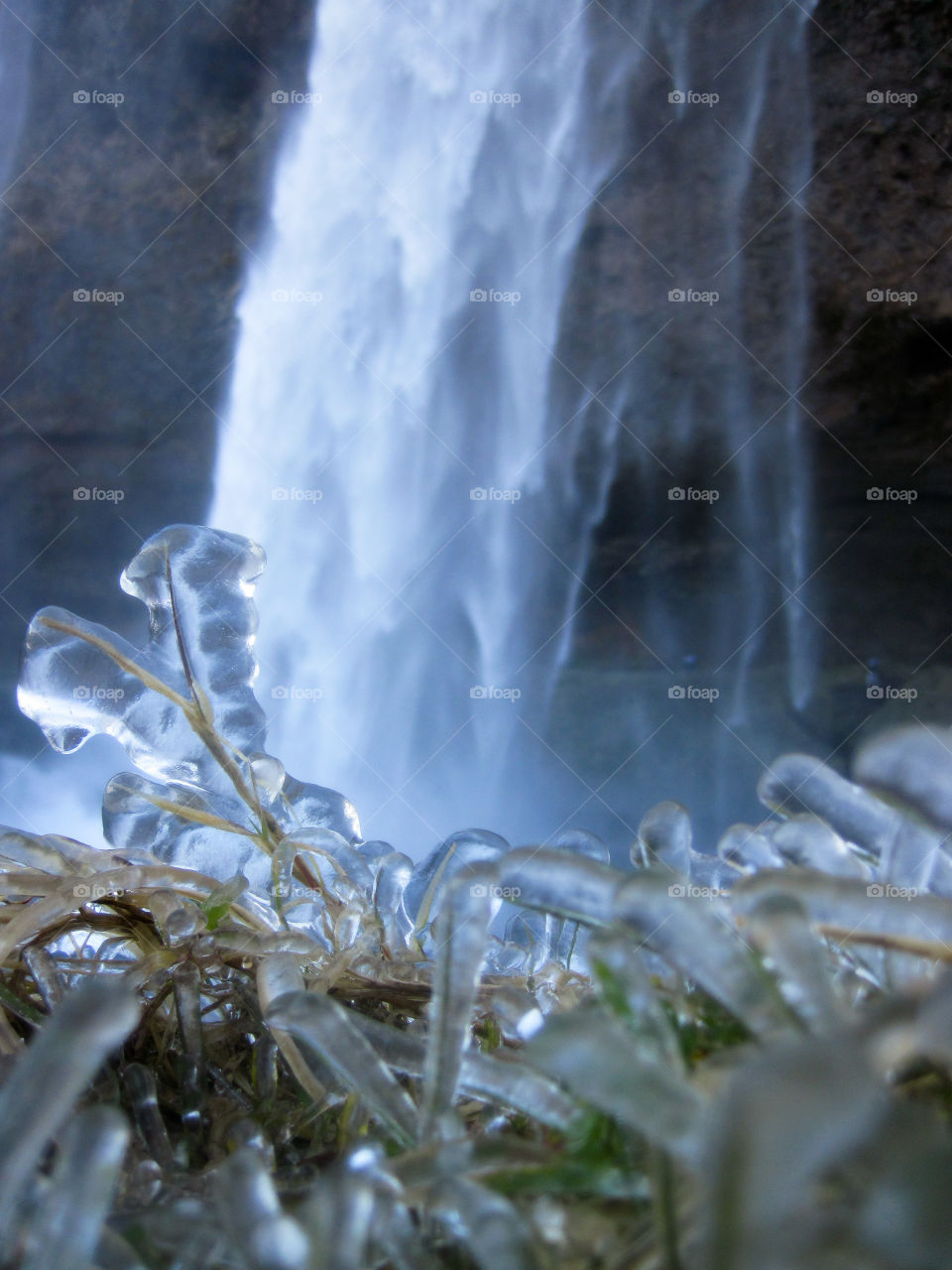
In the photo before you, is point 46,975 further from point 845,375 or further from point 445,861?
point 845,375

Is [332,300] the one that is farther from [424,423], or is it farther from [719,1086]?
[719,1086]

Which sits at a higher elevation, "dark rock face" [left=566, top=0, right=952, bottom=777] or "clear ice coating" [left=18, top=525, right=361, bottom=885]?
"dark rock face" [left=566, top=0, right=952, bottom=777]

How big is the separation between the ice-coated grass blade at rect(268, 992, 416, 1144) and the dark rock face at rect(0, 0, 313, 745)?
13.4 ft

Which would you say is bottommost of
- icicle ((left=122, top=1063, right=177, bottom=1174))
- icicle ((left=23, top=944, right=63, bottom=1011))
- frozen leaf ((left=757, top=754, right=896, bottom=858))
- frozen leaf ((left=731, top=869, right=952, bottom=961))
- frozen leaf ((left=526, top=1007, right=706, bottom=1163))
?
icicle ((left=122, top=1063, right=177, bottom=1174))

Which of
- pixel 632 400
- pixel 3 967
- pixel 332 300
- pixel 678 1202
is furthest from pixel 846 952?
pixel 332 300

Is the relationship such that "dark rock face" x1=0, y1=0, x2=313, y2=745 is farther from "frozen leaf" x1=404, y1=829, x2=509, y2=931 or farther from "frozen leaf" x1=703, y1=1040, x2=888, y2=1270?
"frozen leaf" x1=703, y1=1040, x2=888, y2=1270

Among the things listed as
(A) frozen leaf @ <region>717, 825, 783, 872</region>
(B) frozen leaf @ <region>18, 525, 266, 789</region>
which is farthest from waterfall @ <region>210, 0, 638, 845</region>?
(A) frozen leaf @ <region>717, 825, 783, 872</region>

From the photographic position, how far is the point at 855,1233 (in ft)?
0.22

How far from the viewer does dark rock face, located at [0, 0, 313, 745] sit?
361 centimetres

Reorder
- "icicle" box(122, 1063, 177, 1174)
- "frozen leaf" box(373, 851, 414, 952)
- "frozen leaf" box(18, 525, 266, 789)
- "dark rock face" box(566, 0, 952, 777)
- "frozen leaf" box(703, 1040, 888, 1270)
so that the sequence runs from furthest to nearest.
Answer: "dark rock face" box(566, 0, 952, 777), "frozen leaf" box(18, 525, 266, 789), "frozen leaf" box(373, 851, 414, 952), "icicle" box(122, 1063, 177, 1174), "frozen leaf" box(703, 1040, 888, 1270)

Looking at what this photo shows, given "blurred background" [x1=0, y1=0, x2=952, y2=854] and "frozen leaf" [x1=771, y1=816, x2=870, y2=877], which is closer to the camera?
"frozen leaf" [x1=771, y1=816, x2=870, y2=877]

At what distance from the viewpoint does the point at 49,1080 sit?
0.29ft

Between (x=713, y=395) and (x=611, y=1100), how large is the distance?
4.13 m

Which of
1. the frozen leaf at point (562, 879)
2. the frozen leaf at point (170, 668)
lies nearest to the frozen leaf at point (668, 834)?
the frozen leaf at point (562, 879)
